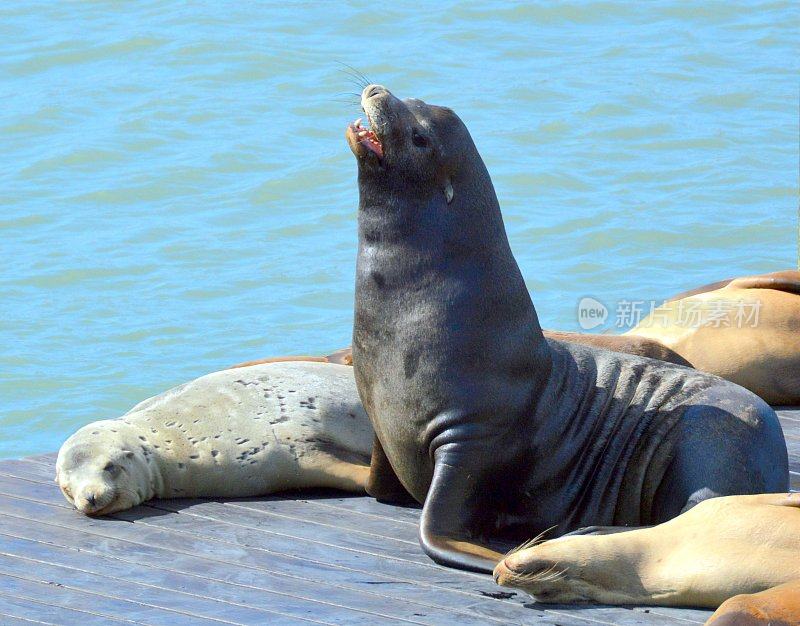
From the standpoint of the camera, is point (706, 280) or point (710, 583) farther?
point (706, 280)

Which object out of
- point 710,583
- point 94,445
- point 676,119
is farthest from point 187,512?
point 676,119

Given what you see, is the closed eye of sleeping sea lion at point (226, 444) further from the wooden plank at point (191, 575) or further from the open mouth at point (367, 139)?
the open mouth at point (367, 139)

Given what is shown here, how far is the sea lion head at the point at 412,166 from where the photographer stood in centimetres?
461

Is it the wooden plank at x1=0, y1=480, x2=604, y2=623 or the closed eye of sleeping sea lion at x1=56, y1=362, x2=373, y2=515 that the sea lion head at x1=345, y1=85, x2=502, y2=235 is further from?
the wooden plank at x1=0, y1=480, x2=604, y2=623

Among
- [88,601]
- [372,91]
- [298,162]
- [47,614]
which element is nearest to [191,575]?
[88,601]

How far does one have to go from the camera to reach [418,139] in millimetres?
4637

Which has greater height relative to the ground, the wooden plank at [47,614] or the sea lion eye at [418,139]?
the sea lion eye at [418,139]

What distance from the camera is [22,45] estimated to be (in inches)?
620

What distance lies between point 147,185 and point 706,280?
189 inches

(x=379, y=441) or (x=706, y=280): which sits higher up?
(x=379, y=441)

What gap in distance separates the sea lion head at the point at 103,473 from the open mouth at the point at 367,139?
128 cm

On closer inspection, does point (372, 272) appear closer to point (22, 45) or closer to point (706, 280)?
point (706, 280)
